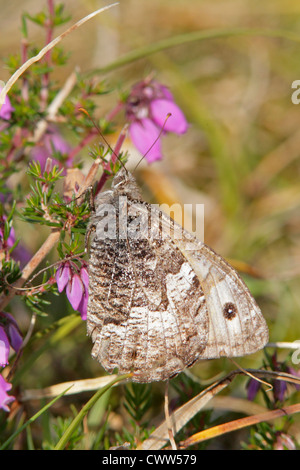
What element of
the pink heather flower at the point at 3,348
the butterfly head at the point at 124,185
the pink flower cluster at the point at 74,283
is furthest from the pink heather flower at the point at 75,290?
the butterfly head at the point at 124,185

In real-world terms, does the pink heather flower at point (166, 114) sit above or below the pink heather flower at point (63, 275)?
above

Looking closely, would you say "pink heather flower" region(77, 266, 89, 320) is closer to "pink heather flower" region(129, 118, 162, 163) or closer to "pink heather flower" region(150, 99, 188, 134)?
"pink heather flower" region(129, 118, 162, 163)

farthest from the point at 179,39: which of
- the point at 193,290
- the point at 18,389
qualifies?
the point at 18,389

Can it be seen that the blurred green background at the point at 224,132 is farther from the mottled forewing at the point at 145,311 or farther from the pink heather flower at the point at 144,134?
the mottled forewing at the point at 145,311

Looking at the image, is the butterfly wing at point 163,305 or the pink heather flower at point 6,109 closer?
the butterfly wing at point 163,305

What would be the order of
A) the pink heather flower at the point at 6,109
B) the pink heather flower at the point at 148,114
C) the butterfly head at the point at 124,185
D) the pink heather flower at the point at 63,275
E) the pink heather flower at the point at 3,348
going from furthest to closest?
1. the pink heather flower at the point at 148,114
2. the pink heather flower at the point at 6,109
3. the butterfly head at the point at 124,185
4. the pink heather flower at the point at 63,275
5. the pink heather flower at the point at 3,348
